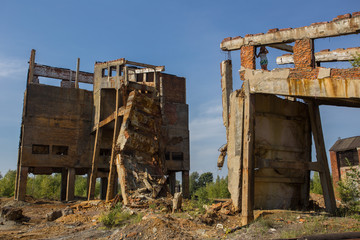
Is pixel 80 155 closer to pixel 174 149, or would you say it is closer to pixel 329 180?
pixel 174 149

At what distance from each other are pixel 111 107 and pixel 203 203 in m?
12.3

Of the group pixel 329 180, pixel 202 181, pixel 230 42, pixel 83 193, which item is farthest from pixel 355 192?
pixel 202 181

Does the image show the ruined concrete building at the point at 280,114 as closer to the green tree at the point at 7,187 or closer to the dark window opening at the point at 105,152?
the dark window opening at the point at 105,152

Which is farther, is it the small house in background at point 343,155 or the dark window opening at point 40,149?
the small house in background at point 343,155

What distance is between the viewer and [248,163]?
1039 centimetres

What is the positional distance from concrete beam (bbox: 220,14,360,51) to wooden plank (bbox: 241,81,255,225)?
1758 mm

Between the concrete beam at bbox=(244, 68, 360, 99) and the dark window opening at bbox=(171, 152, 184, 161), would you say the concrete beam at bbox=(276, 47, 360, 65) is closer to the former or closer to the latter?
the concrete beam at bbox=(244, 68, 360, 99)

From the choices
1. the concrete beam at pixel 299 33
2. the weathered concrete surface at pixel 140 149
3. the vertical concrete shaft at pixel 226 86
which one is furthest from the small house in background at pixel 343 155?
the concrete beam at pixel 299 33

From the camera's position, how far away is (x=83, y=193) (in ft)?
167

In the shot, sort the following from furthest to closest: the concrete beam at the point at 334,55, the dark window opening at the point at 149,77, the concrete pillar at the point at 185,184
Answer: the dark window opening at the point at 149,77 < the concrete pillar at the point at 185,184 < the concrete beam at the point at 334,55

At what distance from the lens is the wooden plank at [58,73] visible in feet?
85.6

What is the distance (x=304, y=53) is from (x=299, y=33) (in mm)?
700

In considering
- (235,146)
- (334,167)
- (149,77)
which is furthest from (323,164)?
(334,167)

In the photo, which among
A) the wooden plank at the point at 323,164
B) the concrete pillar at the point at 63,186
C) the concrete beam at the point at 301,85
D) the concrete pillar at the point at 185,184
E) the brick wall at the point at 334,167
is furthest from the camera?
the brick wall at the point at 334,167
